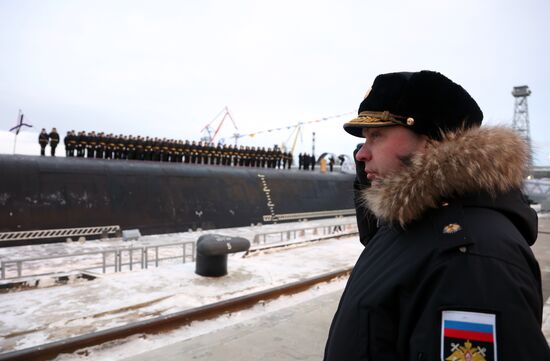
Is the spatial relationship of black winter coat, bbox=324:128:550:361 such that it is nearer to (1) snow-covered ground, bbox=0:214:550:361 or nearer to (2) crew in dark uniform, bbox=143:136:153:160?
(1) snow-covered ground, bbox=0:214:550:361

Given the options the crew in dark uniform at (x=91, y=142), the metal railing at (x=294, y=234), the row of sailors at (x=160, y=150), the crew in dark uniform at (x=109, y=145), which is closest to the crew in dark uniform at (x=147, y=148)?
the row of sailors at (x=160, y=150)

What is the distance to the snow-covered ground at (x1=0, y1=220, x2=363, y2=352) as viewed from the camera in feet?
15.9

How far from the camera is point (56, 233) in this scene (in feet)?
35.7

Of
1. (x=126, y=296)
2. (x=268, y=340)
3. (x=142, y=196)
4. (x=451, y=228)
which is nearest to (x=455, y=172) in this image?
(x=451, y=228)

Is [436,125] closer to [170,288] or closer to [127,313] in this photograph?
[127,313]

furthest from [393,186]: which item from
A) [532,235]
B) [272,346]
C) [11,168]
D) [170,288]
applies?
[11,168]

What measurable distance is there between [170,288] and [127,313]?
1135 mm

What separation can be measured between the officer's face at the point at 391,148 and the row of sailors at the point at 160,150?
14.9 metres

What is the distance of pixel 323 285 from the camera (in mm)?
7172

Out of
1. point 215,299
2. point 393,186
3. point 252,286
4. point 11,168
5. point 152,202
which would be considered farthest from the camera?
point 152,202

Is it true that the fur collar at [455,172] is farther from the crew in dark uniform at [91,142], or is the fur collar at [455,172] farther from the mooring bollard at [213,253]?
the crew in dark uniform at [91,142]

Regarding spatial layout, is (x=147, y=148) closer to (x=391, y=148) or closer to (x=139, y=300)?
(x=139, y=300)

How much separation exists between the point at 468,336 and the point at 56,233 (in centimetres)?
1167

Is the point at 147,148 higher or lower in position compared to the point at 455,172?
higher
